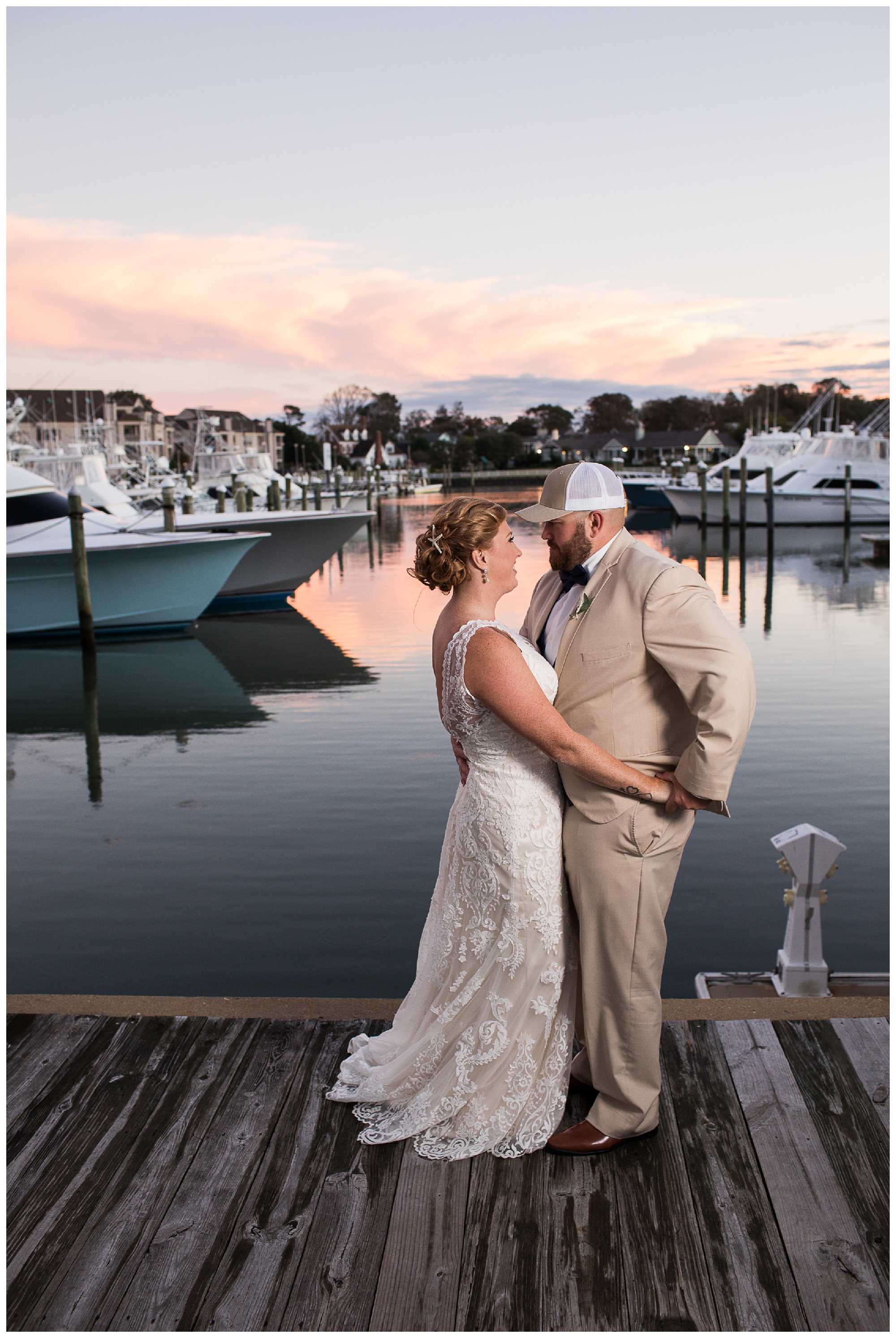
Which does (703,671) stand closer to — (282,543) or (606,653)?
(606,653)

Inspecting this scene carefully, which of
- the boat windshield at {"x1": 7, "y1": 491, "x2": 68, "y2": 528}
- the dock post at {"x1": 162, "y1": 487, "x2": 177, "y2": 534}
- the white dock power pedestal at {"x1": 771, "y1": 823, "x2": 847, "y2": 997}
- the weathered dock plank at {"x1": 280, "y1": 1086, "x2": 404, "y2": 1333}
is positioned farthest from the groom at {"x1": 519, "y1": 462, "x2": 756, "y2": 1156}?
the dock post at {"x1": 162, "y1": 487, "x2": 177, "y2": 534}

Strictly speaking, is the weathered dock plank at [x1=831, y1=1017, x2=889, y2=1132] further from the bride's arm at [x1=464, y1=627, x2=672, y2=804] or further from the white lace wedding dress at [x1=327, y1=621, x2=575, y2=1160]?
the bride's arm at [x1=464, y1=627, x2=672, y2=804]

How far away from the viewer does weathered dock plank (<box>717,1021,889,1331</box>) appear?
216cm

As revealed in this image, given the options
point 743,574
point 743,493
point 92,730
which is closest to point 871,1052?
point 92,730

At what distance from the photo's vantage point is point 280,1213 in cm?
245

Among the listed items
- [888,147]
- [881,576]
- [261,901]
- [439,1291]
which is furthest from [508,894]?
[881,576]

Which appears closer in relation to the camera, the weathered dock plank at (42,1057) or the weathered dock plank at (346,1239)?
the weathered dock plank at (346,1239)

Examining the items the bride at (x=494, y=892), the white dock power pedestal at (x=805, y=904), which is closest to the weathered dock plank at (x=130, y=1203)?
the bride at (x=494, y=892)

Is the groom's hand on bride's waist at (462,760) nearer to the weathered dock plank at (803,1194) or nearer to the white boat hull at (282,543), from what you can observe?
the weathered dock plank at (803,1194)

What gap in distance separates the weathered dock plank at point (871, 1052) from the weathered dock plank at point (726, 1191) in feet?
1.22

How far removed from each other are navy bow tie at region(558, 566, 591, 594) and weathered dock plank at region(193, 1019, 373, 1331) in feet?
5.10

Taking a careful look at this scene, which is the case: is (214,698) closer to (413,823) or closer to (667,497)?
(413,823)

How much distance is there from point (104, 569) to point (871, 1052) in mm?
15963

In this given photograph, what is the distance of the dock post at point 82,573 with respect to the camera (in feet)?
50.1
